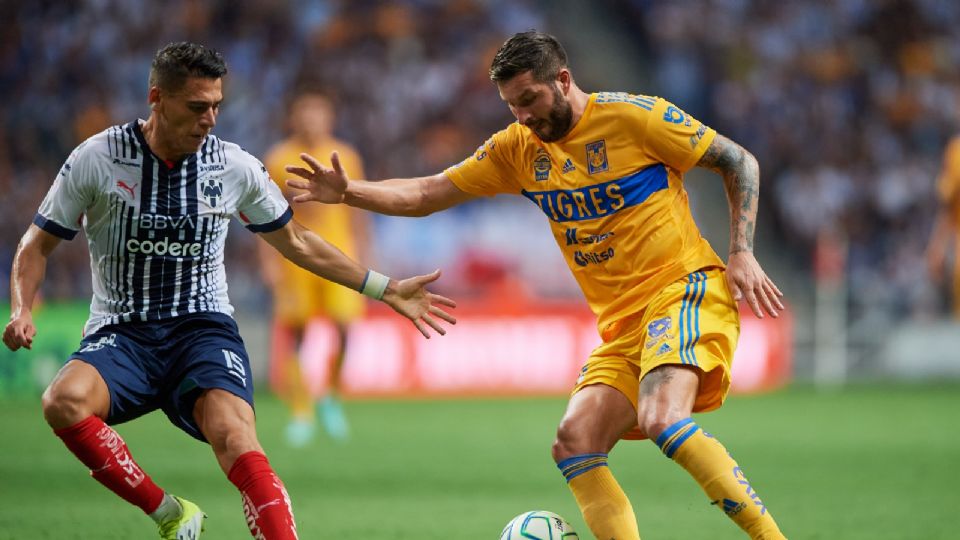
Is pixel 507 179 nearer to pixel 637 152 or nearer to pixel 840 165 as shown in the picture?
pixel 637 152

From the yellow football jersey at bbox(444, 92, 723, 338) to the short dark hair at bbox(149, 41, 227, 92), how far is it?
1402 millimetres

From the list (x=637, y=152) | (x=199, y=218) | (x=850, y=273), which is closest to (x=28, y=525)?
(x=199, y=218)

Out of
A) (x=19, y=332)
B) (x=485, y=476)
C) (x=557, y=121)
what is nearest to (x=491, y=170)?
(x=557, y=121)

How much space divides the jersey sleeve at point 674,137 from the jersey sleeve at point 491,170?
620 millimetres

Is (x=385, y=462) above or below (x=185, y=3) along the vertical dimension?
below

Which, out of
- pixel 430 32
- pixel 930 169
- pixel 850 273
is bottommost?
pixel 850 273

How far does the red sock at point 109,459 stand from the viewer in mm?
5344

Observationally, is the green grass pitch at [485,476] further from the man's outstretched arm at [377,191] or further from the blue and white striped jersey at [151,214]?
the man's outstretched arm at [377,191]

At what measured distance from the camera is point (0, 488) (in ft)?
27.9

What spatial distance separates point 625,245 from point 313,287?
6.49 metres

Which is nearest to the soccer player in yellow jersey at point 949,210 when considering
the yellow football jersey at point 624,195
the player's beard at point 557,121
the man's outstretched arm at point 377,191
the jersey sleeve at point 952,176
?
the jersey sleeve at point 952,176

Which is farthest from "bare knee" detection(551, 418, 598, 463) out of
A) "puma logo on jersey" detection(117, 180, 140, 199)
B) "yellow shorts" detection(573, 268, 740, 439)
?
"puma logo on jersey" detection(117, 180, 140, 199)

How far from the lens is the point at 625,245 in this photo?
5688 millimetres

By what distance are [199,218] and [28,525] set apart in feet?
7.47
